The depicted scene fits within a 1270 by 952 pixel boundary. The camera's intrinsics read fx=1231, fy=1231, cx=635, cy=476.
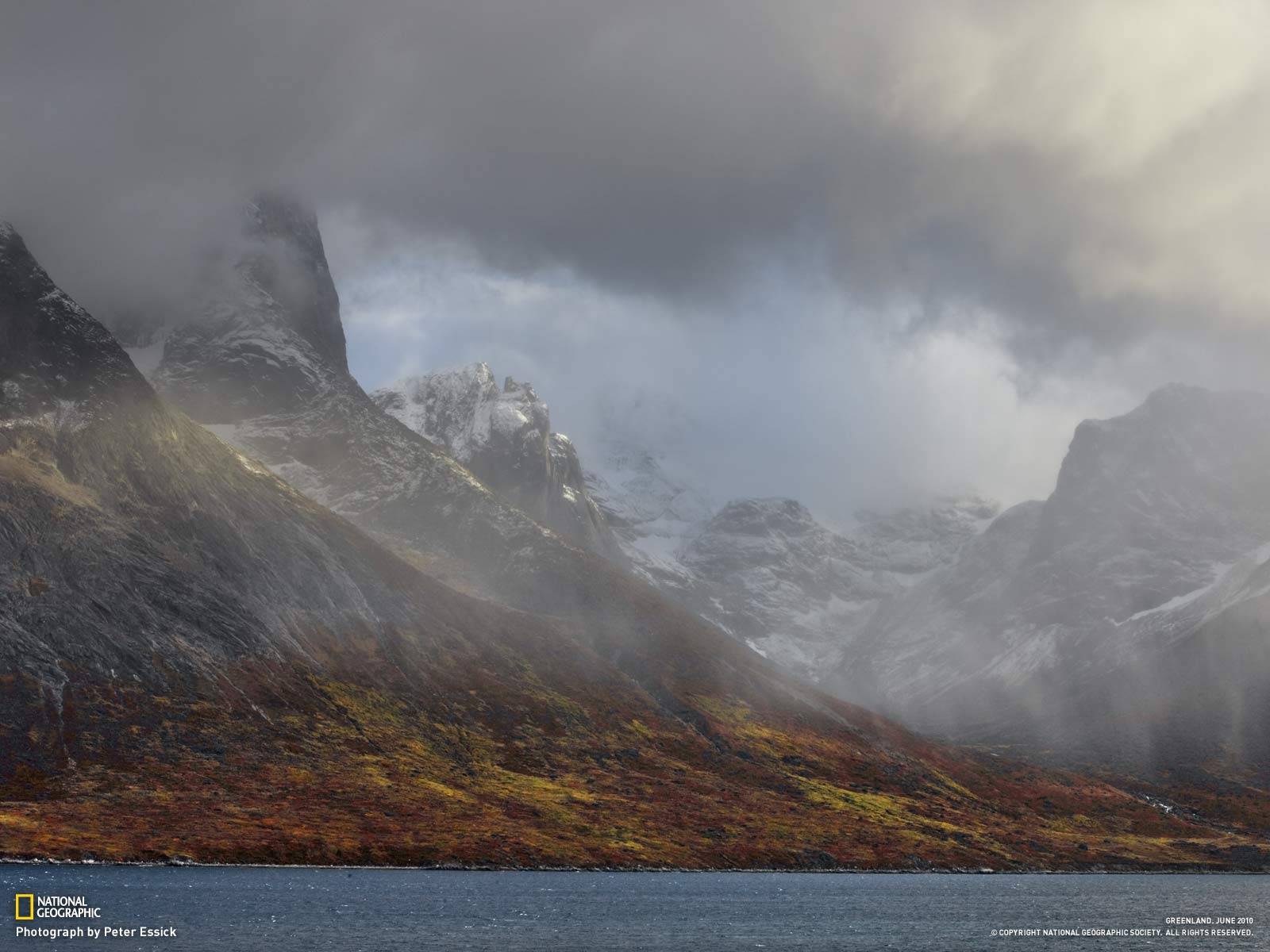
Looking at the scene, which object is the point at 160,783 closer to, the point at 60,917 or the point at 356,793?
the point at 356,793

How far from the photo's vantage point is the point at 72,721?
628 ft

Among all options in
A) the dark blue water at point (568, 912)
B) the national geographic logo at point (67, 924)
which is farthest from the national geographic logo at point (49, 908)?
the dark blue water at point (568, 912)

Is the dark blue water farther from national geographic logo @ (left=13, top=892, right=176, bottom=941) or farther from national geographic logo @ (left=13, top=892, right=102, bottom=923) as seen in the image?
national geographic logo @ (left=13, top=892, right=102, bottom=923)

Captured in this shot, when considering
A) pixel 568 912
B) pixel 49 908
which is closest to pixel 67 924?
pixel 49 908

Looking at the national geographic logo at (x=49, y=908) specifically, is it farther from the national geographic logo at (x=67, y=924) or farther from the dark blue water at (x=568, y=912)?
the dark blue water at (x=568, y=912)

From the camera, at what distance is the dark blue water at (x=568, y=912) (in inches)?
4360

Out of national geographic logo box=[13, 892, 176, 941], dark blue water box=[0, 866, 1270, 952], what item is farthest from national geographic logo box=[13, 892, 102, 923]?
dark blue water box=[0, 866, 1270, 952]

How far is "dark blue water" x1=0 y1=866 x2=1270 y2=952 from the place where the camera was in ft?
363

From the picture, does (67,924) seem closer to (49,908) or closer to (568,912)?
(49,908)

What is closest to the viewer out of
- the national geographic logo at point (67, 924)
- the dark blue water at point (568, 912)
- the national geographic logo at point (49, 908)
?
the national geographic logo at point (67, 924)

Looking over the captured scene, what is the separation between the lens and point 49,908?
10775 centimetres

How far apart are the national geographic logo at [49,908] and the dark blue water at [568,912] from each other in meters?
1.22

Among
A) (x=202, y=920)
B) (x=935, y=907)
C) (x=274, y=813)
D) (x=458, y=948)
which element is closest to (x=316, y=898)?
(x=202, y=920)

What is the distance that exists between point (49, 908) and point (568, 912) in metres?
53.8
